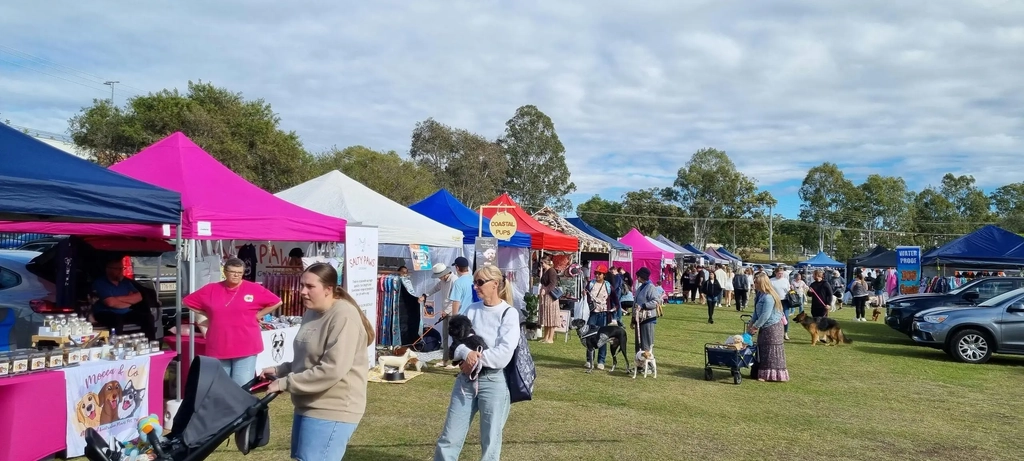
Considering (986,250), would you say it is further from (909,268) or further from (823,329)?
(823,329)

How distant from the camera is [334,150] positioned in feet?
178

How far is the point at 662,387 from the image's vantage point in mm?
9508

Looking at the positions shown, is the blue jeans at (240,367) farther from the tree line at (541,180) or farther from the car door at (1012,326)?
the tree line at (541,180)

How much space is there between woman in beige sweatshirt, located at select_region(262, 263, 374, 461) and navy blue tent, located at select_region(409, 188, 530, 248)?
1096 cm

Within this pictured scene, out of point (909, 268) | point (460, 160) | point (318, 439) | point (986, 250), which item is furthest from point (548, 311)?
point (460, 160)

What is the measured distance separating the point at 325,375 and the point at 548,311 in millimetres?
10668

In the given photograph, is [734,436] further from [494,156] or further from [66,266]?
[494,156]

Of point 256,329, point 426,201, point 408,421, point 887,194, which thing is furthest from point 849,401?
point 887,194

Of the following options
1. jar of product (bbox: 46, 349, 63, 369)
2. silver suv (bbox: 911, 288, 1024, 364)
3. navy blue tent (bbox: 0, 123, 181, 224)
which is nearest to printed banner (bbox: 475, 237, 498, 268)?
navy blue tent (bbox: 0, 123, 181, 224)

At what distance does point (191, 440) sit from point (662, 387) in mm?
7438

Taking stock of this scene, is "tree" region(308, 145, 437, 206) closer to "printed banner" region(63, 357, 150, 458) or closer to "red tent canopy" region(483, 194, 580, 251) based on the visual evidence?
"red tent canopy" region(483, 194, 580, 251)

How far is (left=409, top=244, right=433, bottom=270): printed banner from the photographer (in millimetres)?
12078

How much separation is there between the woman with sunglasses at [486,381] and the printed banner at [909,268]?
79.5 ft

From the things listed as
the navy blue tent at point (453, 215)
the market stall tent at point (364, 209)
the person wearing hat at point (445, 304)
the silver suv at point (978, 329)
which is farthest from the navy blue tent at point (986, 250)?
the person wearing hat at point (445, 304)
